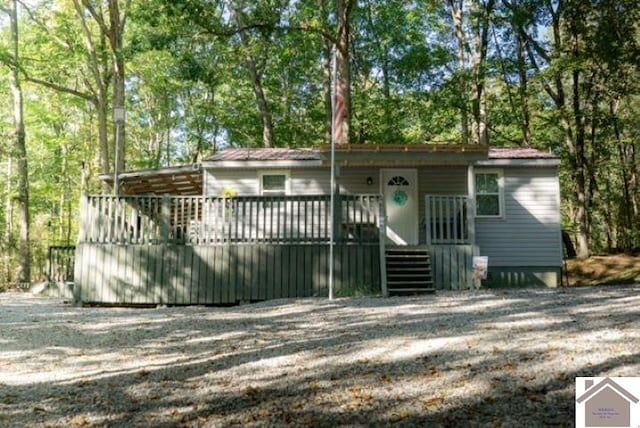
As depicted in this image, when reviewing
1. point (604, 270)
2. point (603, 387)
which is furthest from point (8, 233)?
point (603, 387)

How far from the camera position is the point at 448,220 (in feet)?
35.7

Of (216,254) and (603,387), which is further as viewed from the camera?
(216,254)

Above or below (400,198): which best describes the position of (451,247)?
below

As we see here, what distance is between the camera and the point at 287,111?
2434 centimetres

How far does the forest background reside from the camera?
16062mm

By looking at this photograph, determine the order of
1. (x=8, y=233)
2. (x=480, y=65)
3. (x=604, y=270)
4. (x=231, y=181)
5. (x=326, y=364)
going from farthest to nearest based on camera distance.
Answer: (x=8, y=233), (x=480, y=65), (x=604, y=270), (x=231, y=181), (x=326, y=364)

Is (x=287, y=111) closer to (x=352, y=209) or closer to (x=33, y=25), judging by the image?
(x=33, y=25)

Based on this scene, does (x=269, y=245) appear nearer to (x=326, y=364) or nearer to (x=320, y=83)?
(x=326, y=364)

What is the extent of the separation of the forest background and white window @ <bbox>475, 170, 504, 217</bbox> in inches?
170

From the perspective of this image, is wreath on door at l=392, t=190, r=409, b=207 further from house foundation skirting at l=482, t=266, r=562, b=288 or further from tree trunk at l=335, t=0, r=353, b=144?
tree trunk at l=335, t=0, r=353, b=144

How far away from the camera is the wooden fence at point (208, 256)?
9.87m

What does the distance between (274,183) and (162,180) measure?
333 cm

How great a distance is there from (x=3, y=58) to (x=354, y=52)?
44.1 feet

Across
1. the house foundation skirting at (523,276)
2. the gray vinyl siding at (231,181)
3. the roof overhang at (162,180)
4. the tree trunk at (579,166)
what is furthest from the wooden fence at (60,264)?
the tree trunk at (579,166)
